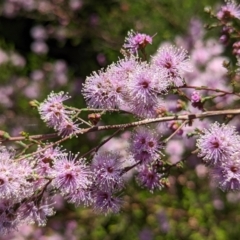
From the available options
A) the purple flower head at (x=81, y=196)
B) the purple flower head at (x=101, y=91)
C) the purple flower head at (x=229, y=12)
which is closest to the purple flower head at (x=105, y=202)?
the purple flower head at (x=81, y=196)

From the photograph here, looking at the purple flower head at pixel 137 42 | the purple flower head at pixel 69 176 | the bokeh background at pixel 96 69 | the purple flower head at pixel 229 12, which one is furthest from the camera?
the bokeh background at pixel 96 69

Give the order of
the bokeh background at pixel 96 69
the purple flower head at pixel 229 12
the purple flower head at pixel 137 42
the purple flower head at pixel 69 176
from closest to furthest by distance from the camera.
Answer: the purple flower head at pixel 69 176
the purple flower head at pixel 137 42
the purple flower head at pixel 229 12
the bokeh background at pixel 96 69

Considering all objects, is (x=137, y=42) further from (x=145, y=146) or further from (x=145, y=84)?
(x=145, y=146)

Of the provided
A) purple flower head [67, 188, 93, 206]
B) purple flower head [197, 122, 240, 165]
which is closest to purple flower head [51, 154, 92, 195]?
purple flower head [67, 188, 93, 206]

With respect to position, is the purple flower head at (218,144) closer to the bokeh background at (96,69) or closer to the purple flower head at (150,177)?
the purple flower head at (150,177)

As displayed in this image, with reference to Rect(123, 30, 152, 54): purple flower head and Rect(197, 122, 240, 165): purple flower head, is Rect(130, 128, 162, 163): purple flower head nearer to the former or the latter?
Rect(197, 122, 240, 165): purple flower head
